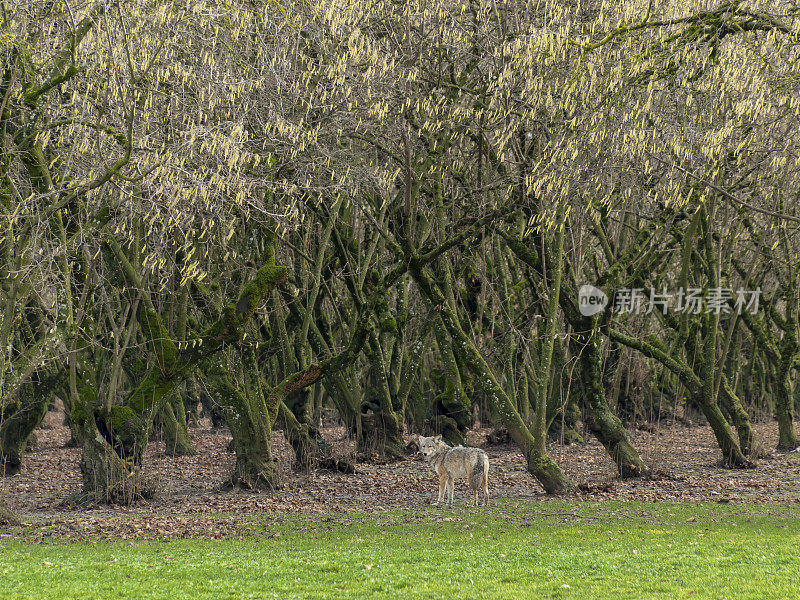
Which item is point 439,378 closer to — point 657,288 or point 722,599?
point 657,288

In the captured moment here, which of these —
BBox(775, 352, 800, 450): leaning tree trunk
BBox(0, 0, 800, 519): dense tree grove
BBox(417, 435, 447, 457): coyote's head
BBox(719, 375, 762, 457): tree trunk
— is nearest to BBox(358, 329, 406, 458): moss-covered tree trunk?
BBox(0, 0, 800, 519): dense tree grove

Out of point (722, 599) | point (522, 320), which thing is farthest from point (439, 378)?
point (722, 599)

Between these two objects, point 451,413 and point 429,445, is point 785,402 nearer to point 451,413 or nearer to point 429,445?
point 451,413

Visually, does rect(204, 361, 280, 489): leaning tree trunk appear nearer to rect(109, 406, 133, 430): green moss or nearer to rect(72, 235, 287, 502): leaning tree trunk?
rect(72, 235, 287, 502): leaning tree trunk

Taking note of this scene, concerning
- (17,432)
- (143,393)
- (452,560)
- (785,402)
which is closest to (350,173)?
(143,393)

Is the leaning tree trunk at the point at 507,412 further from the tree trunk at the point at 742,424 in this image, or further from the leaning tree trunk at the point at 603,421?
the tree trunk at the point at 742,424

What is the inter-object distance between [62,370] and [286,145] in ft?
28.0

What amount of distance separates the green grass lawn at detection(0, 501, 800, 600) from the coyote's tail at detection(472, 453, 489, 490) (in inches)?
49.1

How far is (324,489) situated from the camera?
65.0ft

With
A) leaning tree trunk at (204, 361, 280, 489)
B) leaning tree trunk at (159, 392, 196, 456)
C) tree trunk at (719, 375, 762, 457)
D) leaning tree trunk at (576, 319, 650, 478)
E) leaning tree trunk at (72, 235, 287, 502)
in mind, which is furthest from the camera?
leaning tree trunk at (159, 392, 196, 456)

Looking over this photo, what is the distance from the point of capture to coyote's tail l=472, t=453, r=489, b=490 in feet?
54.8

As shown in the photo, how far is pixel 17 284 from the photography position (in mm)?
14234

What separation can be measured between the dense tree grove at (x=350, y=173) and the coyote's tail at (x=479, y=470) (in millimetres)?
1254

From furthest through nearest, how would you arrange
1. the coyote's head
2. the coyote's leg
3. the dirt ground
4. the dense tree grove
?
the coyote's head → the coyote's leg → the dirt ground → the dense tree grove
